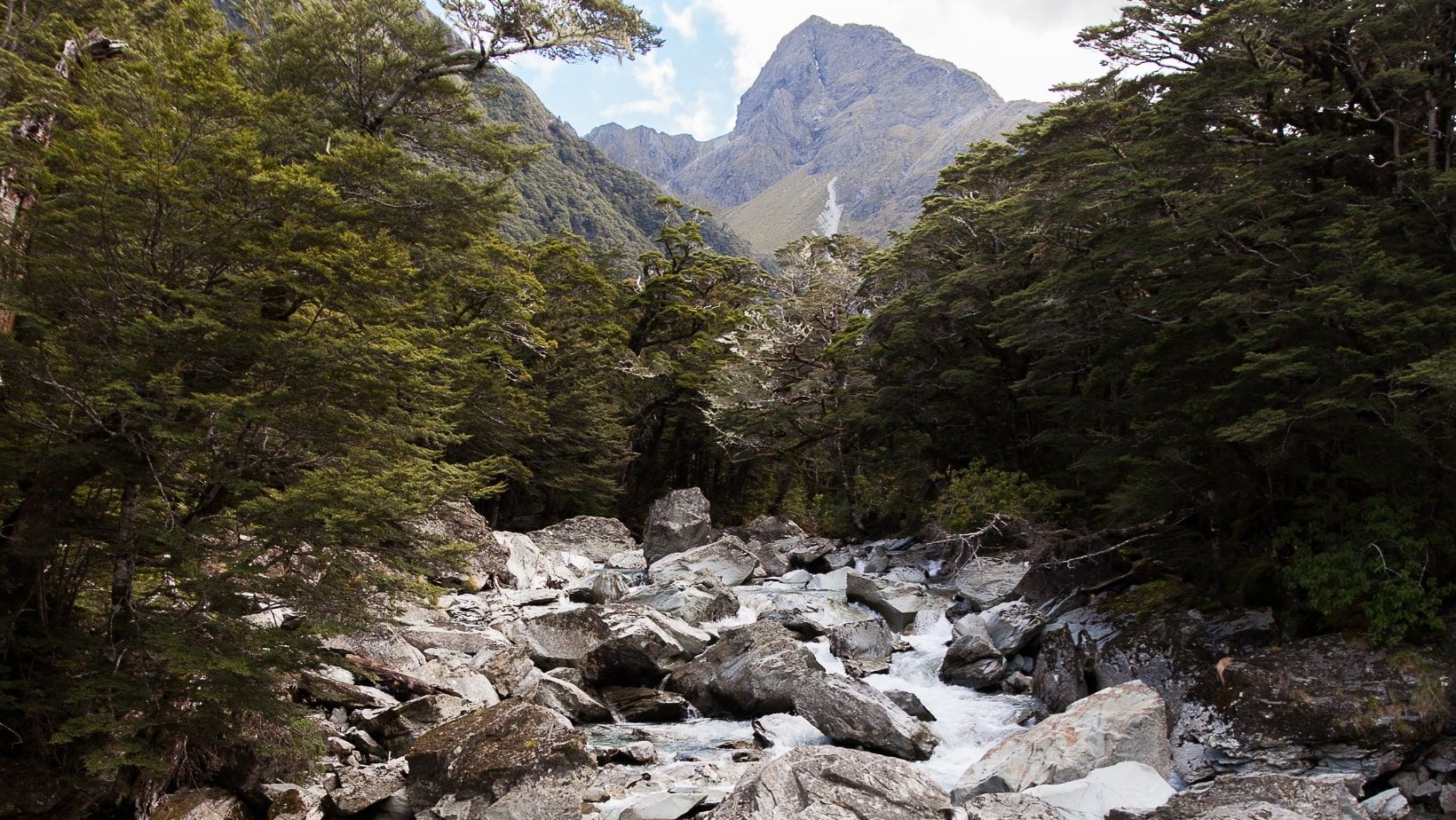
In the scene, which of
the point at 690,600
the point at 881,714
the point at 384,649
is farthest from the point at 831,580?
the point at 384,649

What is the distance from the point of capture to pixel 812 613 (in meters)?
16.5

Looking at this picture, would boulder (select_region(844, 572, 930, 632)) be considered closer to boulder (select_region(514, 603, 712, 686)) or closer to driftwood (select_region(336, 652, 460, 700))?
boulder (select_region(514, 603, 712, 686))

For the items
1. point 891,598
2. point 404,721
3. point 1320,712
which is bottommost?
point 891,598

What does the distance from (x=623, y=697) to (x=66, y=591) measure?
722cm

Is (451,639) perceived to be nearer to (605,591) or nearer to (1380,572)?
(605,591)

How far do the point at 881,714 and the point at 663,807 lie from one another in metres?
3.29

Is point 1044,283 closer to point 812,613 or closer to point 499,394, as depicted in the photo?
point 812,613

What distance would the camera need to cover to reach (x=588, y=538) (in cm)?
2680

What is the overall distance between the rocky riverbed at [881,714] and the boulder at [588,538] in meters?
9.10

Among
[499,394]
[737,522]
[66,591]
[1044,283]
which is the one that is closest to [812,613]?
[1044,283]

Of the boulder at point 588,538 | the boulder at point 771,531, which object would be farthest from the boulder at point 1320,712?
the boulder at point 771,531

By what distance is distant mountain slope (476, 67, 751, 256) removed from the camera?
97812 millimetres

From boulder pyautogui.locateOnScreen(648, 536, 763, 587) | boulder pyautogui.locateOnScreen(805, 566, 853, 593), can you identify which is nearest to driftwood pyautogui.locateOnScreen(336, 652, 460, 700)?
boulder pyautogui.locateOnScreen(648, 536, 763, 587)

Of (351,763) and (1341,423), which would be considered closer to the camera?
(351,763)
